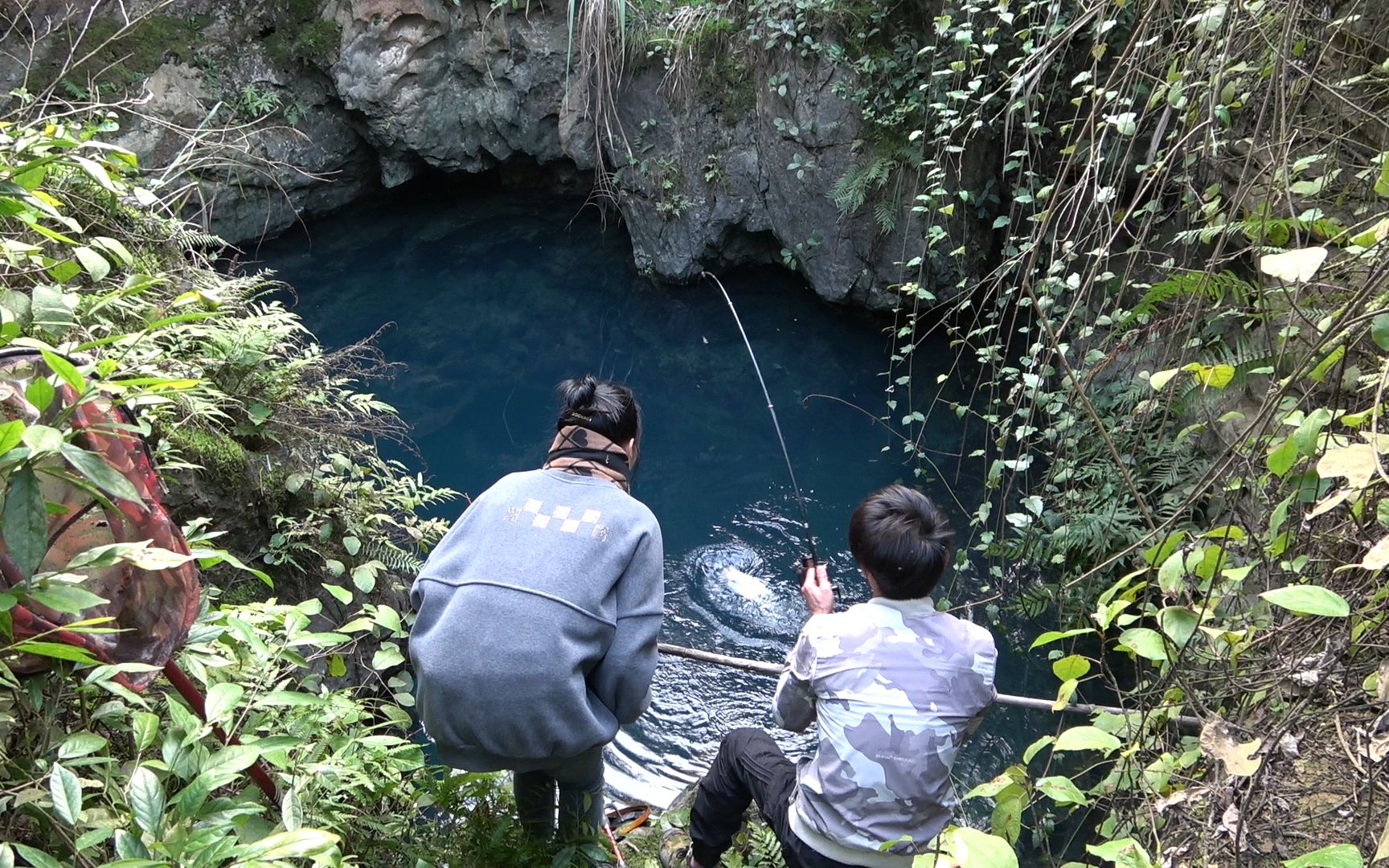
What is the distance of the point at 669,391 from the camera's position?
6926 mm

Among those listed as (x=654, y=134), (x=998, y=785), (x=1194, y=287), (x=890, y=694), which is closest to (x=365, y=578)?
(x=890, y=694)

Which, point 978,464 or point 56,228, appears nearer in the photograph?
point 56,228

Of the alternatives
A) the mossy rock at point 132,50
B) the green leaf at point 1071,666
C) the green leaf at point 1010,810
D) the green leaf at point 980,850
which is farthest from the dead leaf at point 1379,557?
the mossy rock at point 132,50

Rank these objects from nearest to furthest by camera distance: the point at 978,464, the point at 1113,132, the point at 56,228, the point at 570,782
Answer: the point at 570,782
the point at 56,228
the point at 1113,132
the point at 978,464

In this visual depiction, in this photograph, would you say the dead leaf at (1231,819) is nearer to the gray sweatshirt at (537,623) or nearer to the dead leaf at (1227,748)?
the dead leaf at (1227,748)

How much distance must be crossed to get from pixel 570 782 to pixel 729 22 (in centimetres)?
575

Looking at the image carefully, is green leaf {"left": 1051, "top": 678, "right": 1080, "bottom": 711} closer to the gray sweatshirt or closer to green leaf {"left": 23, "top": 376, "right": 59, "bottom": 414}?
the gray sweatshirt

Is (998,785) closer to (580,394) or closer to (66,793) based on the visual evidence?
(580,394)

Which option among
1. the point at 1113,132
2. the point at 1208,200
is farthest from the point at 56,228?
the point at 1113,132

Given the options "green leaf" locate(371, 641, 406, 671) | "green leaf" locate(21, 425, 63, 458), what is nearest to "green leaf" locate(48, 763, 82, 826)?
"green leaf" locate(21, 425, 63, 458)

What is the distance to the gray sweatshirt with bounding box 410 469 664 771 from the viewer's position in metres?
1.96

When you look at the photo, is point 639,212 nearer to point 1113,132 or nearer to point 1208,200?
point 1113,132

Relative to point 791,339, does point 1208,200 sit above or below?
above

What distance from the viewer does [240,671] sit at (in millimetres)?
1758
